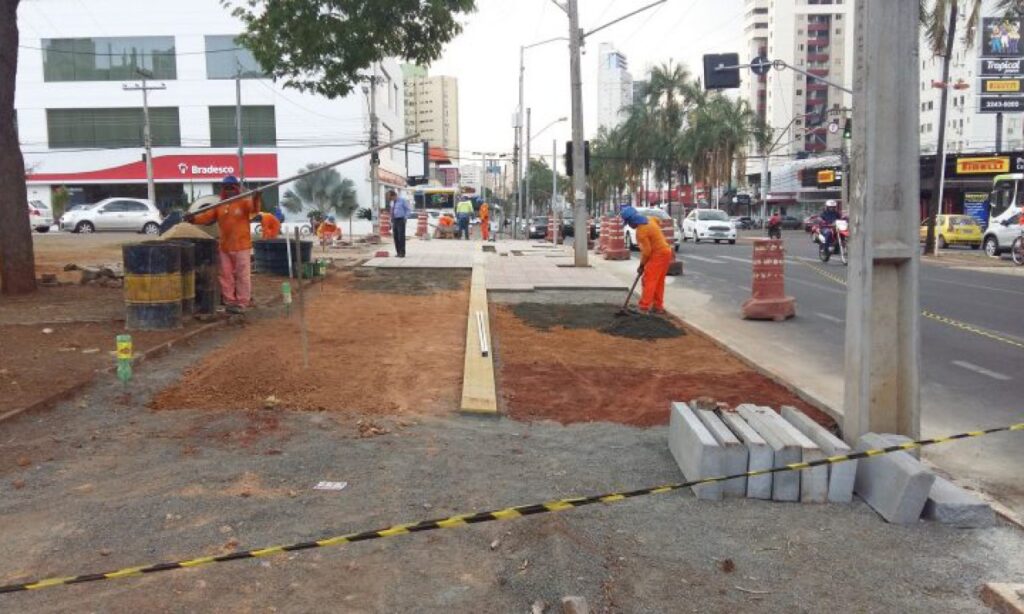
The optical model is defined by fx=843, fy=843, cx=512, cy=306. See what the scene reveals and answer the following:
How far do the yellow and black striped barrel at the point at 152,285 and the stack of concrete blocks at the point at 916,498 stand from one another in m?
7.77

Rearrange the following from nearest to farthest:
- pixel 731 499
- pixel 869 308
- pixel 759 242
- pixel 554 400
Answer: pixel 731 499, pixel 869 308, pixel 554 400, pixel 759 242

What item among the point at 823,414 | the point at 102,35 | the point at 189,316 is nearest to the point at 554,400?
the point at 823,414

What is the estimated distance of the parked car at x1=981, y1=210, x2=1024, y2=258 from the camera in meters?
27.3

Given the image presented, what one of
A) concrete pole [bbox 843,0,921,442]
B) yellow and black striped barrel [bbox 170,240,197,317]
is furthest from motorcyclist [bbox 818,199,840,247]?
concrete pole [bbox 843,0,921,442]

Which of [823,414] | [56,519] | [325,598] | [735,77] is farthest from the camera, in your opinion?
[735,77]

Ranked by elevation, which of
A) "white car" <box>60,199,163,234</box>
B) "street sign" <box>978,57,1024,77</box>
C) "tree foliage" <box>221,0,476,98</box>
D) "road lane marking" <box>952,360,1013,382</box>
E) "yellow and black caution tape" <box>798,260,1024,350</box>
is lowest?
"road lane marking" <box>952,360,1013,382</box>

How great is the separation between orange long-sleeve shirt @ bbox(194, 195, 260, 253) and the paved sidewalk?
5.45 m

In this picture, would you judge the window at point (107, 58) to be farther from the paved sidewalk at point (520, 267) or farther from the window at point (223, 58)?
the paved sidewalk at point (520, 267)

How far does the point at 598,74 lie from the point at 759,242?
100696 millimetres

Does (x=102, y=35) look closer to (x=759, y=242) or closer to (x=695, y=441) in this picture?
(x=759, y=242)

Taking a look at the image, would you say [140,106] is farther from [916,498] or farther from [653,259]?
[916,498]

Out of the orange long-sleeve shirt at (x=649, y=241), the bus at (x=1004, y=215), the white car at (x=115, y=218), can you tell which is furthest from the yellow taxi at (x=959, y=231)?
the white car at (x=115, y=218)

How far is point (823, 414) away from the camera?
6621 millimetres

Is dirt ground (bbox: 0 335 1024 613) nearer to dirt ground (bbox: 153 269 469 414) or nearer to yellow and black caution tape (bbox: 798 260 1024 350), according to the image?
dirt ground (bbox: 153 269 469 414)
